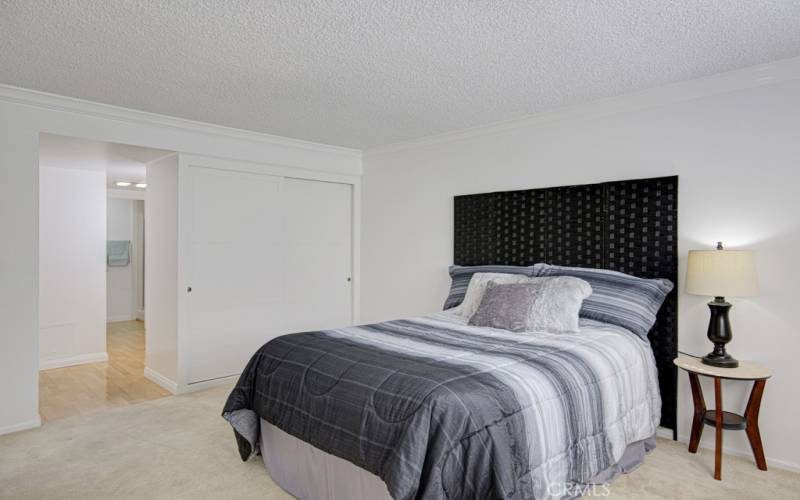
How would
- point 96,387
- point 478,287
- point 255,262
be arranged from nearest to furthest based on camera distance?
1. point 478,287
2. point 96,387
3. point 255,262

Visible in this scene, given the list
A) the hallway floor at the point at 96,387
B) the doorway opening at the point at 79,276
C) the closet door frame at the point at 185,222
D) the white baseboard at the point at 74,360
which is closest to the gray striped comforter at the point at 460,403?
the closet door frame at the point at 185,222

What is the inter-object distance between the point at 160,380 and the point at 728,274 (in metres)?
4.36

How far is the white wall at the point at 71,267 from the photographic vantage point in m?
4.88

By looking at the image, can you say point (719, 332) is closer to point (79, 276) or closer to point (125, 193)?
point (79, 276)

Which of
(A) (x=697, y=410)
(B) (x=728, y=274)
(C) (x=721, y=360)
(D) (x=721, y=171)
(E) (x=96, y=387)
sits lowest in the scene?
(E) (x=96, y=387)

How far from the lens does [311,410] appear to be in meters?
2.26

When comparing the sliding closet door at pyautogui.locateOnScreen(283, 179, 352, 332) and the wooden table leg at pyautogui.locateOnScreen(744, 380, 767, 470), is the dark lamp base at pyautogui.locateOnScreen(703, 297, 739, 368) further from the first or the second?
the sliding closet door at pyautogui.locateOnScreen(283, 179, 352, 332)

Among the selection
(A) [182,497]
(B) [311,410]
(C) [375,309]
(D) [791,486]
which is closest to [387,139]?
(C) [375,309]

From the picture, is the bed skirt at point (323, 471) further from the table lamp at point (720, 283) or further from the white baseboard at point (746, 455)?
the table lamp at point (720, 283)

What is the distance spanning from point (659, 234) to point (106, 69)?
358cm

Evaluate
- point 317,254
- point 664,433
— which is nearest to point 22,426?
point 317,254

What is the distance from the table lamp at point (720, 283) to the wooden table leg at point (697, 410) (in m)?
0.16

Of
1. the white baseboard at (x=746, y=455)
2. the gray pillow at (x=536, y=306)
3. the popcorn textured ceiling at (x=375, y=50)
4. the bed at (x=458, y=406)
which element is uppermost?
the popcorn textured ceiling at (x=375, y=50)

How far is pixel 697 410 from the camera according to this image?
2887 millimetres
